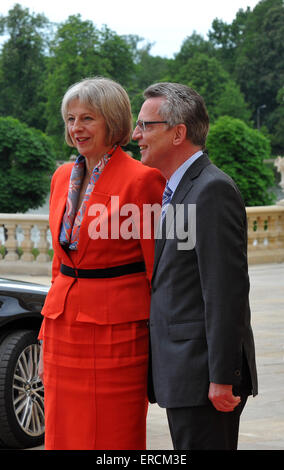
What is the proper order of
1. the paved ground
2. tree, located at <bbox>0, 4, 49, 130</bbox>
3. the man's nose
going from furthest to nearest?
tree, located at <bbox>0, 4, 49, 130</bbox> < the paved ground < the man's nose

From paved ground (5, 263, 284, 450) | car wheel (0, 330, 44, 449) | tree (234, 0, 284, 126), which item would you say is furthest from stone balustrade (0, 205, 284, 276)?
tree (234, 0, 284, 126)

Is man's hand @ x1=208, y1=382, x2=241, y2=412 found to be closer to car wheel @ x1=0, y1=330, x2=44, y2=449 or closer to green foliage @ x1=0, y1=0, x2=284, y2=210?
car wheel @ x1=0, y1=330, x2=44, y2=449

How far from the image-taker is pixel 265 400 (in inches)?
255

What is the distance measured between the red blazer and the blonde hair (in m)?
0.17

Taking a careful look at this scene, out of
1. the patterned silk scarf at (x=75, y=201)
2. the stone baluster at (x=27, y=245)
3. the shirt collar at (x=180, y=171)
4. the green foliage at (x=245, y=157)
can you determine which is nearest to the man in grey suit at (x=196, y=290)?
the shirt collar at (x=180, y=171)

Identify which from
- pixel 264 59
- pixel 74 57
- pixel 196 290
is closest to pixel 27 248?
pixel 196 290

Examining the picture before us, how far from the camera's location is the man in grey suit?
2.88m

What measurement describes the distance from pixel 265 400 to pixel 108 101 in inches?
145

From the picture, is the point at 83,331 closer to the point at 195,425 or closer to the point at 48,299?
the point at 48,299

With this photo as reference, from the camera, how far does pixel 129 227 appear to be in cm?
330

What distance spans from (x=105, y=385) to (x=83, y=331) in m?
0.23

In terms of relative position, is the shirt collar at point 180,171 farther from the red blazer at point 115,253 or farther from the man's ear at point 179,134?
the red blazer at point 115,253

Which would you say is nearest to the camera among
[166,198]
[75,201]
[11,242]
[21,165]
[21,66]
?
[166,198]

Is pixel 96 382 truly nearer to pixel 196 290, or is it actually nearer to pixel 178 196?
pixel 196 290
